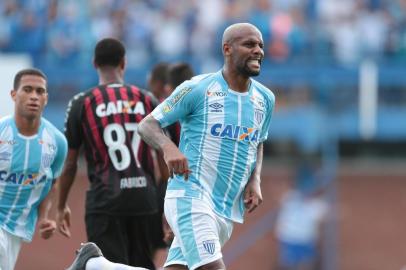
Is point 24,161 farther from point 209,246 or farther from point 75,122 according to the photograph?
point 209,246

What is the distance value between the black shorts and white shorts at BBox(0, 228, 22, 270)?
27.4 inches

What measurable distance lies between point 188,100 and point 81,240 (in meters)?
11.7

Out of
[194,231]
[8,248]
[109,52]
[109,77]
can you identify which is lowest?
[8,248]

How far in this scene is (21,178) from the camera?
9102 millimetres

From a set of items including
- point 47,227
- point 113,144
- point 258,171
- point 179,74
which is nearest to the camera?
point 258,171

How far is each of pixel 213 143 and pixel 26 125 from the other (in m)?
1.92

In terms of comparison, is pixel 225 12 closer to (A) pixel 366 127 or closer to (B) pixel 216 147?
(A) pixel 366 127

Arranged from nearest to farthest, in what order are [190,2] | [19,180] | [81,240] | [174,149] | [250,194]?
[174,149], [250,194], [19,180], [81,240], [190,2]

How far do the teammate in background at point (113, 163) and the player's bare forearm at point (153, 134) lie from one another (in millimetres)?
1488

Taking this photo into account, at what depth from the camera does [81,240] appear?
19.3 metres

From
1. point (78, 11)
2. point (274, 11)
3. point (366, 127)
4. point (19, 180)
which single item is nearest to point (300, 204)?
point (366, 127)

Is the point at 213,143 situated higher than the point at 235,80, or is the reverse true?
the point at 235,80

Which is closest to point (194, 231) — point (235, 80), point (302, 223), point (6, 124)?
point (235, 80)

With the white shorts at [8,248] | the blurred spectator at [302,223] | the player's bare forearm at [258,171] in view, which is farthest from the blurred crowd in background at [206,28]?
the player's bare forearm at [258,171]
